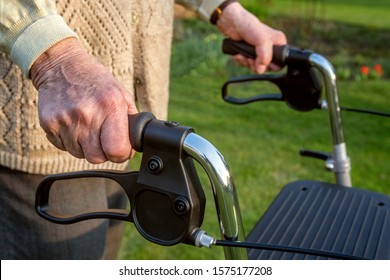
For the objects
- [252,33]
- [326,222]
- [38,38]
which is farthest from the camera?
[252,33]

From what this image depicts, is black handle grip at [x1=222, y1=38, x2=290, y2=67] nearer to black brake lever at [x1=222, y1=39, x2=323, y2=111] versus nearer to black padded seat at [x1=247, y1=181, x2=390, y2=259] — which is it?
black brake lever at [x1=222, y1=39, x2=323, y2=111]

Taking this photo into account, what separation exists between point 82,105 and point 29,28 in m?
0.20

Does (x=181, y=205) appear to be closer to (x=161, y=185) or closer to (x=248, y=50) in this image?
(x=161, y=185)

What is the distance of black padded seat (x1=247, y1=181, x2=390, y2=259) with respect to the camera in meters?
1.43

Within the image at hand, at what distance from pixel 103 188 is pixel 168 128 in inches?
25.8

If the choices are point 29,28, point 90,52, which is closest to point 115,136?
point 29,28

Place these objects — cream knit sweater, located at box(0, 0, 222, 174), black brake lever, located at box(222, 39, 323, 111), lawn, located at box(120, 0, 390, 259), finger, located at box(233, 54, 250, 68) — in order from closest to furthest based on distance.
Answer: cream knit sweater, located at box(0, 0, 222, 174)
black brake lever, located at box(222, 39, 323, 111)
finger, located at box(233, 54, 250, 68)
lawn, located at box(120, 0, 390, 259)

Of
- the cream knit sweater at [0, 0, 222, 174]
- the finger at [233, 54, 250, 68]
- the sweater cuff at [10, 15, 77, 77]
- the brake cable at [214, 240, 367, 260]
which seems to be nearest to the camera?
the brake cable at [214, 240, 367, 260]

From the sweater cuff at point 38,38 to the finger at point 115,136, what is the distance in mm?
207

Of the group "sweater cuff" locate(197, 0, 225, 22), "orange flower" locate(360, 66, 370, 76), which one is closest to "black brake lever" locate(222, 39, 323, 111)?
"sweater cuff" locate(197, 0, 225, 22)

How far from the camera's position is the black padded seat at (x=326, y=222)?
4.71 feet

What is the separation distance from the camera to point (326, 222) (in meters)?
1.55

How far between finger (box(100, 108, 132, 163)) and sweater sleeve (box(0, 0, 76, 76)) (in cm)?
21

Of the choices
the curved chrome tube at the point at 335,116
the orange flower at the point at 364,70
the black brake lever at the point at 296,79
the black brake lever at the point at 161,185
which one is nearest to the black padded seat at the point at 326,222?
the curved chrome tube at the point at 335,116
